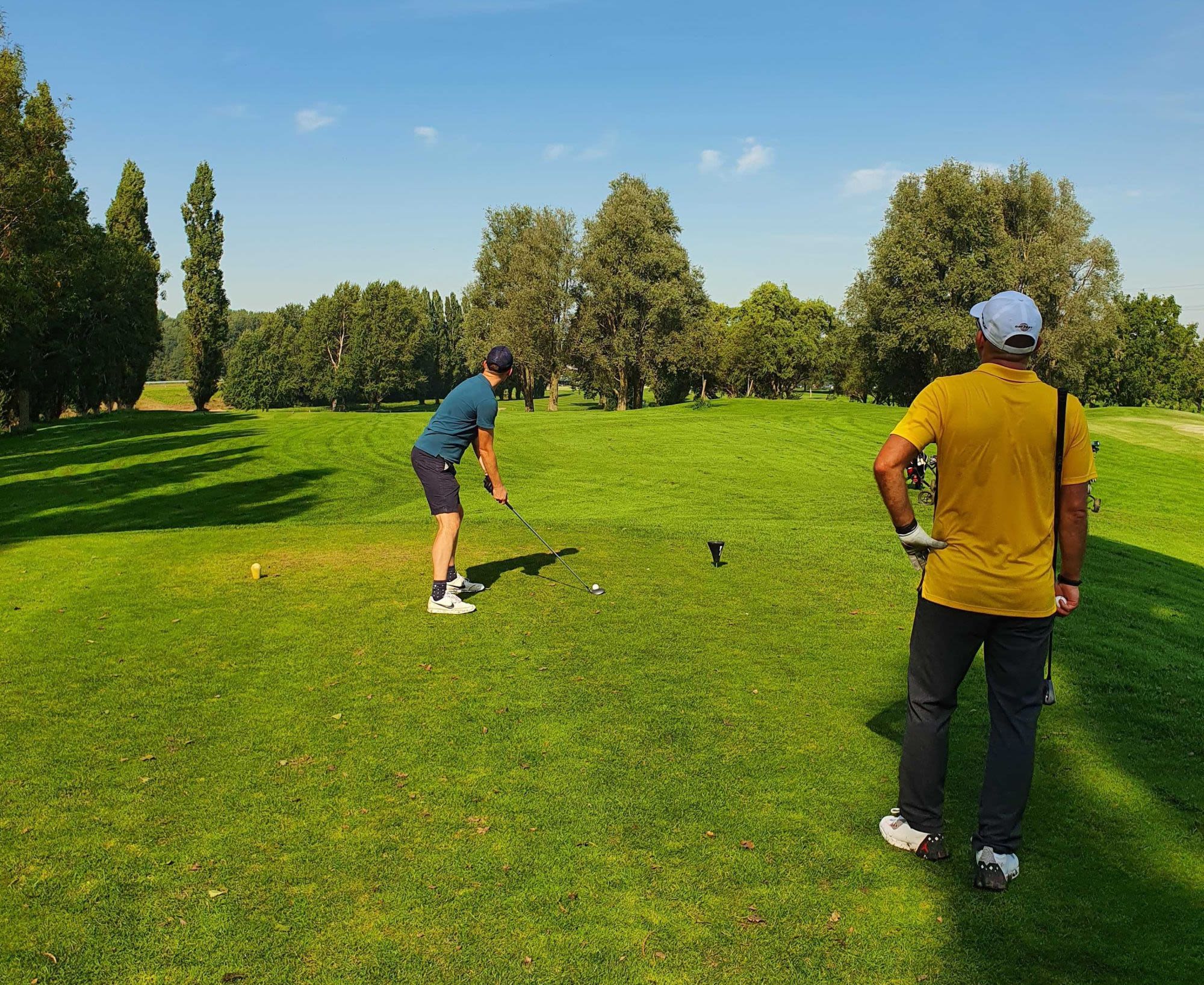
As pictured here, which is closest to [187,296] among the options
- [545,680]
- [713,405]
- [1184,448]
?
[713,405]

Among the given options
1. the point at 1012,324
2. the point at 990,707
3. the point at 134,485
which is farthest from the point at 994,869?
the point at 134,485

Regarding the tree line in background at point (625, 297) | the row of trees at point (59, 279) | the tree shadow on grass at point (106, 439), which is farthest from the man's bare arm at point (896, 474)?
the tree line in background at point (625, 297)

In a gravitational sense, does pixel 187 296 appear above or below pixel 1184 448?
above

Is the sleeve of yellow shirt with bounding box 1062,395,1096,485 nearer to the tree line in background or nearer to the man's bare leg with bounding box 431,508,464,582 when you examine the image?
the man's bare leg with bounding box 431,508,464,582

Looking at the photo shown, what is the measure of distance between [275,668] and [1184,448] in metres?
40.4

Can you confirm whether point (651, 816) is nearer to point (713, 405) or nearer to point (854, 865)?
point (854, 865)

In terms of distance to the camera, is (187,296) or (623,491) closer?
(623,491)

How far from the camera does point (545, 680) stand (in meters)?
7.59

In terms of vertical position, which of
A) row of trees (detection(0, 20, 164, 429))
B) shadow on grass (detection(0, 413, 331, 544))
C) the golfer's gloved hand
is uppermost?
row of trees (detection(0, 20, 164, 429))

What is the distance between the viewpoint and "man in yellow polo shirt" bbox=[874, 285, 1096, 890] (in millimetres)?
4629

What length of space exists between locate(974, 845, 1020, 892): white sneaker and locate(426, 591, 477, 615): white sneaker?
5993mm

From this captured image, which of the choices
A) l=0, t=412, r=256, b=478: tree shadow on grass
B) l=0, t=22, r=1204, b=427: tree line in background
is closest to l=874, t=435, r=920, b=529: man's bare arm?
l=0, t=412, r=256, b=478: tree shadow on grass

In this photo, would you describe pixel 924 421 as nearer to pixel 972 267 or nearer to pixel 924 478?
pixel 924 478

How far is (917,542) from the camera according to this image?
4.75 m
